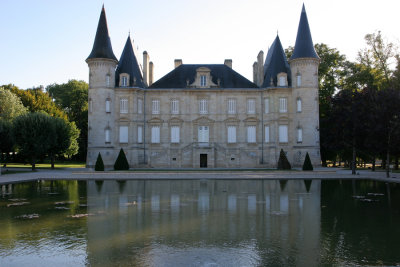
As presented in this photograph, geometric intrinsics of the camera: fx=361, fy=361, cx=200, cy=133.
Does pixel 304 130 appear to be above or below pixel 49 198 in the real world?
above

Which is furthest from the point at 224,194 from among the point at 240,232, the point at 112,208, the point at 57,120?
the point at 57,120

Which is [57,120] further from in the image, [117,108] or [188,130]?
[188,130]

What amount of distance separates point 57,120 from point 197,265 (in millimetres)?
35780

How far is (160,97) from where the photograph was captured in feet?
131

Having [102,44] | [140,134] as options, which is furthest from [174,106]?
[102,44]

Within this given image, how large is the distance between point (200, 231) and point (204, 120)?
99.9 feet

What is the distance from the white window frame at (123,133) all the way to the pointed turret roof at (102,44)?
7.33 metres

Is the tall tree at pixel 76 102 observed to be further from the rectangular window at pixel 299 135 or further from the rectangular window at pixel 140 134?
the rectangular window at pixel 299 135

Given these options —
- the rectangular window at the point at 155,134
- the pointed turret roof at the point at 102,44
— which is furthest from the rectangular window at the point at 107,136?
the pointed turret roof at the point at 102,44

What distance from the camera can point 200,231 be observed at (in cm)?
930

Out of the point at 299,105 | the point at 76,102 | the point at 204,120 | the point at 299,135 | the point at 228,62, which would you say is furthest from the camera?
the point at 76,102

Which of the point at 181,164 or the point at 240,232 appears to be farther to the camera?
the point at 181,164

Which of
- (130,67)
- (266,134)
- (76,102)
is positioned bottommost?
(266,134)

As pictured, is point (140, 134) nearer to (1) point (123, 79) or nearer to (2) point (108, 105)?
(2) point (108, 105)
